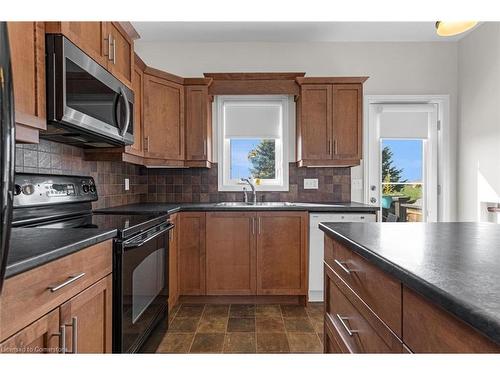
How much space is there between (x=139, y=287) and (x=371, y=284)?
1.27 m

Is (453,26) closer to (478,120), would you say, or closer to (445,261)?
(445,261)

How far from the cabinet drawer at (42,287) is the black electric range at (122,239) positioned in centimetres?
25

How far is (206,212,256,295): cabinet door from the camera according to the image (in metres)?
2.86

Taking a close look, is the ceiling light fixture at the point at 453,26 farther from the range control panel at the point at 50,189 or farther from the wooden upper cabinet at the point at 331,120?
the range control panel at the point at 50,189

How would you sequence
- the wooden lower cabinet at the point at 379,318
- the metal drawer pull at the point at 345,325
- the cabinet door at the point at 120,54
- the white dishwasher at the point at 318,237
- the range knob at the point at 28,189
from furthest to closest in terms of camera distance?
the white dishwasher at the point at 318,237
the cabinet door at the point at 120,54
the range knob at the point at 28,189
the metal drawer pull at the point at 345,325
the wooden lower cabinet at the point at 379,318

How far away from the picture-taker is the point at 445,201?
3.50m

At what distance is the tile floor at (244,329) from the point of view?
84.6 inches

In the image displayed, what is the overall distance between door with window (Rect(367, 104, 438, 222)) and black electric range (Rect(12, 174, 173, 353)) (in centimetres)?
246

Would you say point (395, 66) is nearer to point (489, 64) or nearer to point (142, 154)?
point (489, 64)

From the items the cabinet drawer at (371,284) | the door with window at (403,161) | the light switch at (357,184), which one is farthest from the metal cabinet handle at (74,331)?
the door with window at (403,161)

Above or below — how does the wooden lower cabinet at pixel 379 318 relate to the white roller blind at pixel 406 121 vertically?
below

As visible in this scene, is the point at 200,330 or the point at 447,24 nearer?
the point at 447,24
